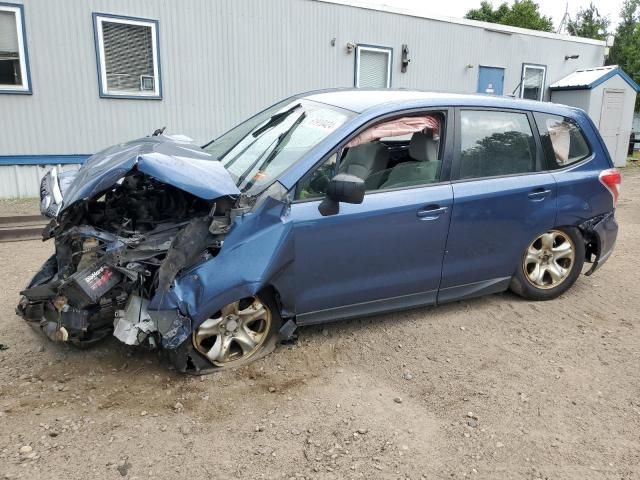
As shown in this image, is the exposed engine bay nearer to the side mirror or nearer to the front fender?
the front fender

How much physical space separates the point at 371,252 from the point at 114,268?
5.17 feet

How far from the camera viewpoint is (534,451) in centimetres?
267

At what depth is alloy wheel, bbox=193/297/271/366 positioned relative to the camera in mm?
3162

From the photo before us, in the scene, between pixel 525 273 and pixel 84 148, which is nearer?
pixel 525 273

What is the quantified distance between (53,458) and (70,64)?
7786 millimetres

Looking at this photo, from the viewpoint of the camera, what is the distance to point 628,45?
30.5m

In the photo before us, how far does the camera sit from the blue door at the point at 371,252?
10.8 ft

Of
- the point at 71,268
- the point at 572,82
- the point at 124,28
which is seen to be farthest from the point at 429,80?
the point at 71,268

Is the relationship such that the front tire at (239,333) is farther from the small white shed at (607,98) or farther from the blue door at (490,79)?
the small white shed at (607,98)

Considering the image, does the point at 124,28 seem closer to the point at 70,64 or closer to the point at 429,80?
the point at 70,64

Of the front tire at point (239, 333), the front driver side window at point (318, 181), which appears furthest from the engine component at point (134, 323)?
the front driver side window at point (318, 181)

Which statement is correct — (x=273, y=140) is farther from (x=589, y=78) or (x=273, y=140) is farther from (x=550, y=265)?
(x=589, y=78)

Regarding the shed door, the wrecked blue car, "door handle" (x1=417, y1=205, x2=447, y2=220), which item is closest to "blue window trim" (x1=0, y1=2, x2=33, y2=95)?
the wrecked blue car

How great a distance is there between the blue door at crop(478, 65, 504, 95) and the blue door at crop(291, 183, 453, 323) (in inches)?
422
